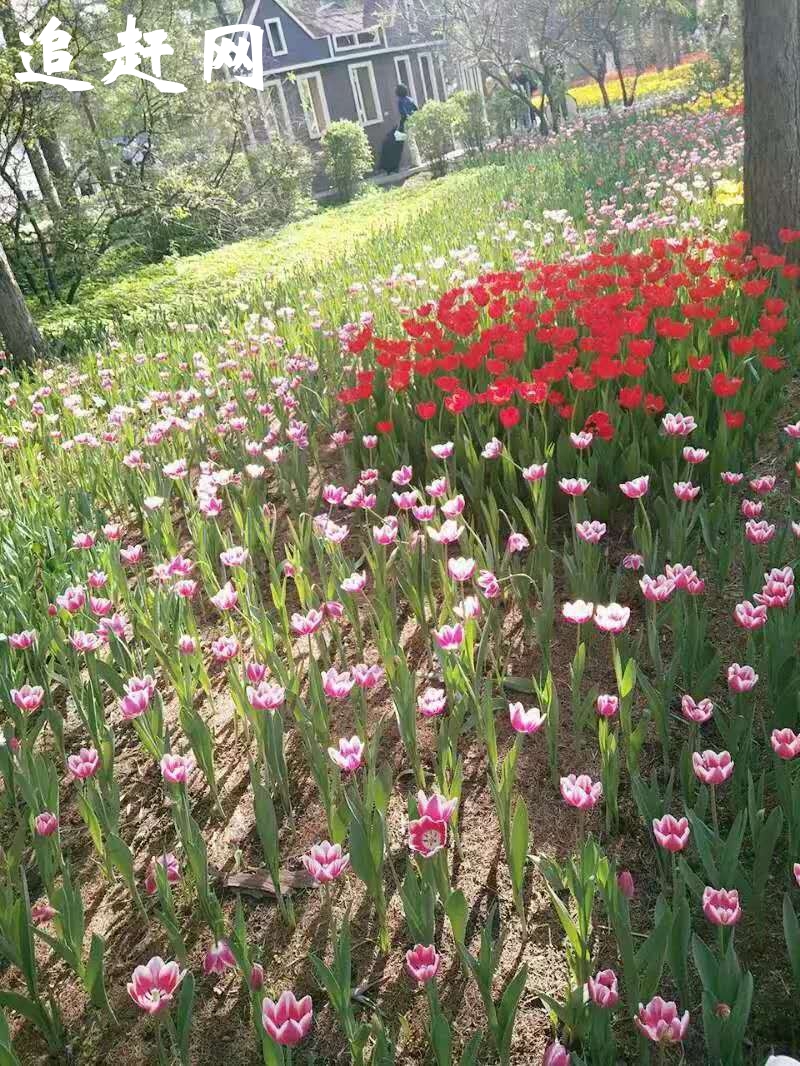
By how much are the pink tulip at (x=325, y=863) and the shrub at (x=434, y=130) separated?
73.2 ft

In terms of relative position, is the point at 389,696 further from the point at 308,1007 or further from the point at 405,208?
the point at 405,208

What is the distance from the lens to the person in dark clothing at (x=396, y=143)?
2558 cm

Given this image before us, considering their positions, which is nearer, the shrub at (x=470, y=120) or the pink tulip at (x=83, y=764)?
the pink tulip at (x=83, y=764)

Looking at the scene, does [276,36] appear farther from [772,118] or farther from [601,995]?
[601,995]

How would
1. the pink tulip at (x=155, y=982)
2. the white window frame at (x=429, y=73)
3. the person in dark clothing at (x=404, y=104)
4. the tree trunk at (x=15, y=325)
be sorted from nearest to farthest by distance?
the pink tulip at (x=155, y=982) → the tree trunk at (x=15, y=325) → the person in dark clothing at (x=404, y=104) → the white window frame at (x=429, y=73)

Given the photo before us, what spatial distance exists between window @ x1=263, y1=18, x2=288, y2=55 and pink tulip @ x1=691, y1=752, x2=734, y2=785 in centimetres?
2840

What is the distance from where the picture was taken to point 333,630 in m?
2.44

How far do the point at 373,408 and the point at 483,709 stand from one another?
2.14 metres

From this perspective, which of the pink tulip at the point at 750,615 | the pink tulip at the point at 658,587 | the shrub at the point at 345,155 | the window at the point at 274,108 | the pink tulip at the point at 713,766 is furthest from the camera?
the shrub at the point at 345,155

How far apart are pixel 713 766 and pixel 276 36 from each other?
28.7 metres

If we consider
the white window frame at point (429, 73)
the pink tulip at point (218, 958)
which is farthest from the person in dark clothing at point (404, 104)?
the pink tulip at point (218, 958)

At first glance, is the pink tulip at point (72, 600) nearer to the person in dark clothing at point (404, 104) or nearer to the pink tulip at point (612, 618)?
the pink tulip at point (612, 618)

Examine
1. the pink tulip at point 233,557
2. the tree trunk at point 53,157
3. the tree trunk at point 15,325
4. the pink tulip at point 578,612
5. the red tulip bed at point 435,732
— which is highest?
the tree trunk at point 53,157

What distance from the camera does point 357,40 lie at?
26.5 metres
